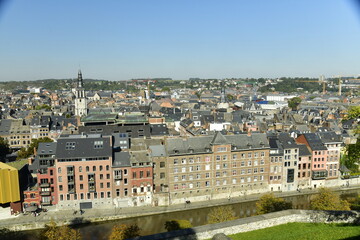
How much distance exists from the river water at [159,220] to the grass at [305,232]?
22143 millimetres

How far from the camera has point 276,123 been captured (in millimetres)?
106062

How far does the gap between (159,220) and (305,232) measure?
29754 millimetres

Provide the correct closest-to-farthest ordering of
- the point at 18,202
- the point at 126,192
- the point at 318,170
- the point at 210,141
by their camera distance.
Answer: the point at 18,202
the point at 126,192
the point at 210,141
the point at 318,170

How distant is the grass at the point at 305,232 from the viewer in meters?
28.7

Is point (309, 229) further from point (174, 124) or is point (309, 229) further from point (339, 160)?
point (174, 124)

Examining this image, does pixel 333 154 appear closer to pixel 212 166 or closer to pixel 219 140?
pixel 219 140

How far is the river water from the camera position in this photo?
50.8 metres

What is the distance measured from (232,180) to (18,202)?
3917 cm

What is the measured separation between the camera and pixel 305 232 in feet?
102

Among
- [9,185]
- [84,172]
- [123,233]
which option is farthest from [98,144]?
[123,233]

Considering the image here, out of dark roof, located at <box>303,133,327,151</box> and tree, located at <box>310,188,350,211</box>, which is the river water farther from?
dark roof, located at <box>303,133,327,151</box>

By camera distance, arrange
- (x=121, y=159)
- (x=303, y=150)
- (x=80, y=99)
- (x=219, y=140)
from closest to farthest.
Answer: (x=121, y=159) → (x=219, y=140) → (x=303, y=150) → (x=80, y=99)

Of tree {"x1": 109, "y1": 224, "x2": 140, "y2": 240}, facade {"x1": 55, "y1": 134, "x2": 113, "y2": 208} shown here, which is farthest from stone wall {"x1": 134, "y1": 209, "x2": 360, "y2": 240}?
facade {"x1": 55, "y1": 134, "x2": 113, "y2": 208}

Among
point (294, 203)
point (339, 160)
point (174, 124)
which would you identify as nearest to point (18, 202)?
point (294, 203)
